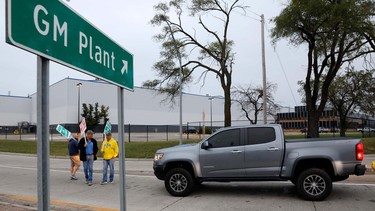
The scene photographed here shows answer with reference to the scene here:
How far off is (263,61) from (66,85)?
179 ft

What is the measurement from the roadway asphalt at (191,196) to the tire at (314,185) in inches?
7.6

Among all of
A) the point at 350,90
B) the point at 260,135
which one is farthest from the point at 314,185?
the point at 350,90

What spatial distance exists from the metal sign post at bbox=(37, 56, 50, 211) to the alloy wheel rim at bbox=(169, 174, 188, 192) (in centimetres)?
751

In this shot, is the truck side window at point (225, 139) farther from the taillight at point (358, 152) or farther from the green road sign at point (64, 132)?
the green road sign at point (64, 132)

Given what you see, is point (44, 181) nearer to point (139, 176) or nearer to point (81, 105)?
point (139, 176)

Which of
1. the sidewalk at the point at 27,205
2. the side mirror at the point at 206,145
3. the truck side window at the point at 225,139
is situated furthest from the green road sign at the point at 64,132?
the truck side window at the point at 225,139

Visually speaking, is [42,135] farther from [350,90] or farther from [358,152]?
[350,90]

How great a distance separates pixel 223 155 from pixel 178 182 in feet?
4.78

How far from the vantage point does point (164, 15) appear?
30938 millimetres

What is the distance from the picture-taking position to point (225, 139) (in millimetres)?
9773

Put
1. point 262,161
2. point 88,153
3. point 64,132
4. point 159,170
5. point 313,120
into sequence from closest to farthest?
point 262,161 < point 159,170 < point 88,153 < point 64,132 < point 313,120

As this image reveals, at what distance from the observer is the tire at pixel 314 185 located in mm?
8688

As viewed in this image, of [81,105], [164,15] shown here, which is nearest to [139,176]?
[164,15]

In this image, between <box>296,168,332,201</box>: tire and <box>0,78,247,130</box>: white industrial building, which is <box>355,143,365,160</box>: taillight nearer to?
<box>296,168,332,201</box>: tire
